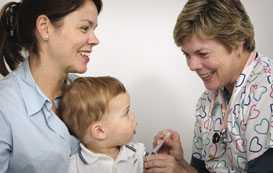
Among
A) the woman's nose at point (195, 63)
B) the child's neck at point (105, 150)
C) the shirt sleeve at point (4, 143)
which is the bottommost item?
the child's neck at point (105, 150)

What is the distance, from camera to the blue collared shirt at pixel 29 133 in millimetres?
1097

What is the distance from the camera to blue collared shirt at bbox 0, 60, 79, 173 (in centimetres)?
110

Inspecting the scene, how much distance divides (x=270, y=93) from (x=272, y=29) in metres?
0.74

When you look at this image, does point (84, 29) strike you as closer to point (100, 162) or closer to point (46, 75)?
point (46, 75)

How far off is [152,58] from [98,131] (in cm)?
71

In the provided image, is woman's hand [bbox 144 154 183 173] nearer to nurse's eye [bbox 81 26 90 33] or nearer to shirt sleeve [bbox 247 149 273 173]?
shirt sleeve [bbox 247 149 273 173]

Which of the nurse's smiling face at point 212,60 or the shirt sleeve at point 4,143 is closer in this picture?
the shirt sleeve at point 4,143

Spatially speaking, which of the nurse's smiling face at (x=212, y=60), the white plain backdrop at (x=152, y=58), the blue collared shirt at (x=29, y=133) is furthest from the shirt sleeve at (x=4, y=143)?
the white plain backdrop at (x=152, y=58)

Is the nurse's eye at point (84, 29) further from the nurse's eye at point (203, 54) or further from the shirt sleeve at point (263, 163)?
the shirt sleeve at point (263, 163)

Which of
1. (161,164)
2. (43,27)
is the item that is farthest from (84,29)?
(161,164)

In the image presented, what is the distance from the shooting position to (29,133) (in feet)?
3.63

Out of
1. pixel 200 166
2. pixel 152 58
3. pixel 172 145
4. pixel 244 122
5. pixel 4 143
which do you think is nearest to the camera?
pixel 4 143

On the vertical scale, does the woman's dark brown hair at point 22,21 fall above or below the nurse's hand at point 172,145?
above

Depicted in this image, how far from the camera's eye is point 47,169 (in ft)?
3.75
